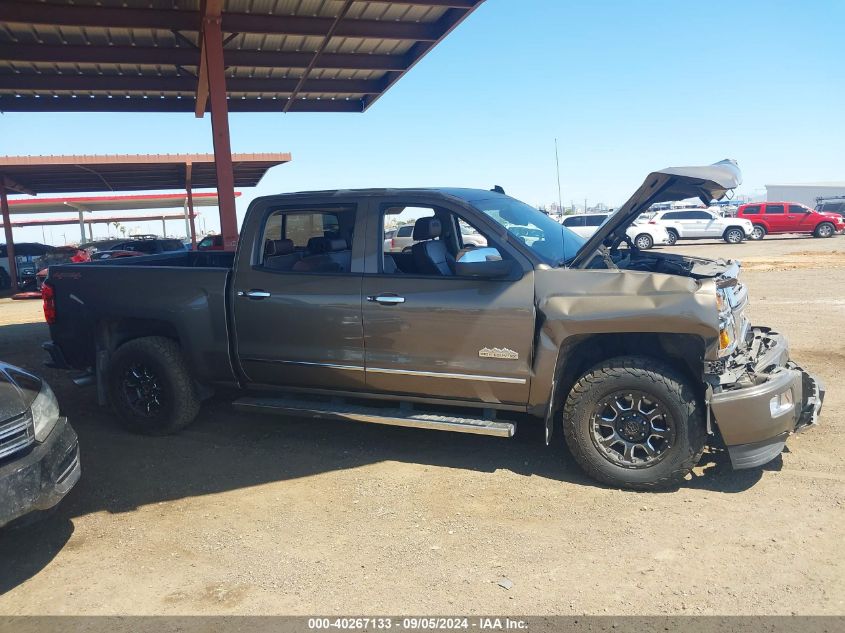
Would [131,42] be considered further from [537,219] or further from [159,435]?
[537,219]

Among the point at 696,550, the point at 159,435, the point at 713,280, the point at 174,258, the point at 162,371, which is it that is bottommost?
the point at 696,550

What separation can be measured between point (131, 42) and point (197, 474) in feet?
36.5

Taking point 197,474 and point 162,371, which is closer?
point 197,474

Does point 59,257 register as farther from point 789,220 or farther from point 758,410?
point 789,220

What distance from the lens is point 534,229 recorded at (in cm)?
485

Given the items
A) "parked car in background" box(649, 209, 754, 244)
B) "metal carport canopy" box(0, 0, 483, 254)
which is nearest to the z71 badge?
"metal carport canopy" box(0, 0, 483, 254)

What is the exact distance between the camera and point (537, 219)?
5.14 m

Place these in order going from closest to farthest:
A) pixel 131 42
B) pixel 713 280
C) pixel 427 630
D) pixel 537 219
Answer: pixel 427 630
pixel 713 280
pixel 537 219
pixel 131 42

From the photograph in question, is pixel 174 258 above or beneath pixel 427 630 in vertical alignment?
above

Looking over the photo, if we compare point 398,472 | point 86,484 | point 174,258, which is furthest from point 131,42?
point 398,472

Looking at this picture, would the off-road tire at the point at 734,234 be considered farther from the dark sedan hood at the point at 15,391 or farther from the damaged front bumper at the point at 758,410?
the dark sedan hood at the point at 15,391

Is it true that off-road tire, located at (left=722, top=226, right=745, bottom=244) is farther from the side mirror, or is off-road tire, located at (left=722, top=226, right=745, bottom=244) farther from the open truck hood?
the side mirror

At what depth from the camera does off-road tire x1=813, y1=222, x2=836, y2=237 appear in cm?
2948

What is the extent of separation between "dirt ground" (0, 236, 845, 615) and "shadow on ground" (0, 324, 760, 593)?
0.02m
